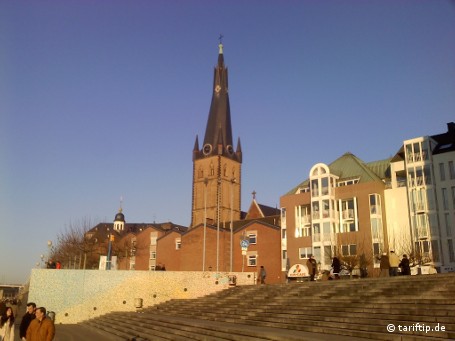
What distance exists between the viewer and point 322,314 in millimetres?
14984

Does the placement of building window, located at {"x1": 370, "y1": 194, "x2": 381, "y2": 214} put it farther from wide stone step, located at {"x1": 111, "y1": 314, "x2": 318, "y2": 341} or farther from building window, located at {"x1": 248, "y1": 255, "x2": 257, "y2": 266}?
wide stone step, located at {"x1": 111, "y1": 314, "x2": 318, "y2": 341}

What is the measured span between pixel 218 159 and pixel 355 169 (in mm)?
48701

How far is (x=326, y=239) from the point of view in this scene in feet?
158

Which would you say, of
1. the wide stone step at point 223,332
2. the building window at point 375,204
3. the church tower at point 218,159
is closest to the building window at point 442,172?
the building window at point 375,204

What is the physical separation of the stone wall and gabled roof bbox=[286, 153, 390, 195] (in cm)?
2637

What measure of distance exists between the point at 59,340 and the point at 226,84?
290 ft

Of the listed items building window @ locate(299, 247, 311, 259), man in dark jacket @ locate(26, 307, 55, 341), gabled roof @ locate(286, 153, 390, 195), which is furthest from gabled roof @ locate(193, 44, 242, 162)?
man in dark jacket @ locate(26, 307, 55, 341)

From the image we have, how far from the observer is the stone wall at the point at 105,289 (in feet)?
95.1

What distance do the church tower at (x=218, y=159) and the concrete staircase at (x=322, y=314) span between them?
71.4m

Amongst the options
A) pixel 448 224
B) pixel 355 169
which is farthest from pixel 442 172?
pixel 355 169

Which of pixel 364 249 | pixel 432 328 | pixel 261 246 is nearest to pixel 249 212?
pixel 261 246

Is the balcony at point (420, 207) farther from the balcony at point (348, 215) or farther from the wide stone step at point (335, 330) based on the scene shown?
the wide stone step at point (335, 330)

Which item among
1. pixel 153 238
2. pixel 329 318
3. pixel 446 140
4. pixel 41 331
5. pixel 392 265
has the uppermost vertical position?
pixel 446 140

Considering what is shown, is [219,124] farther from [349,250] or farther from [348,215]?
[349,250]
